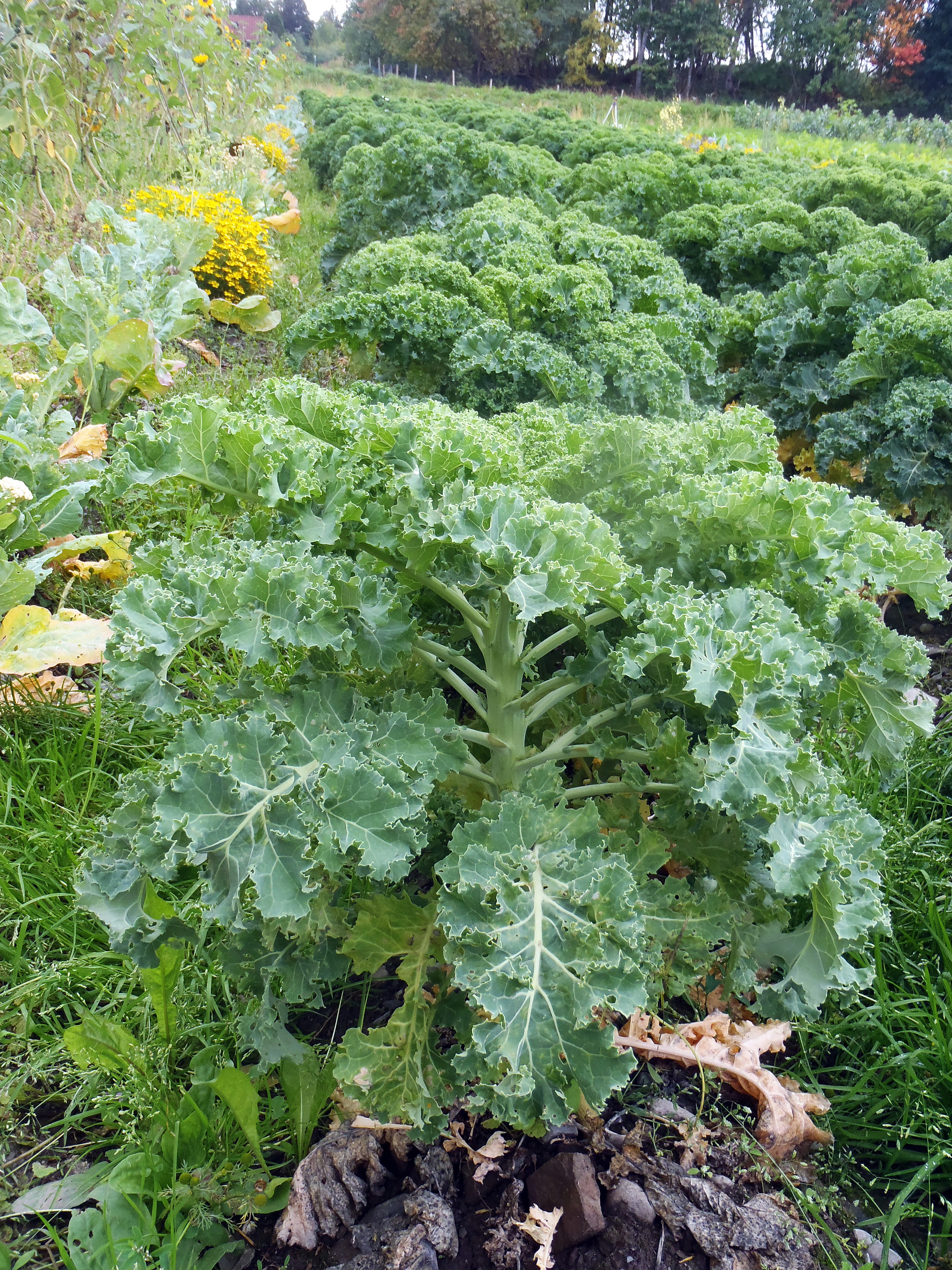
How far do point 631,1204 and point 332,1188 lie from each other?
639 mm

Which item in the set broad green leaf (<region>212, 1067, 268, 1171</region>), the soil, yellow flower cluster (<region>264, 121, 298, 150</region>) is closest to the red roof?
yellow flower cluster (<region>264, 121, 298, 150</region>)

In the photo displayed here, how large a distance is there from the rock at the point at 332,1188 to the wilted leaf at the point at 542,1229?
0.33 meters

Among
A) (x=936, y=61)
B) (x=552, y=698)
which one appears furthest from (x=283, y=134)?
(x=936, y=61)

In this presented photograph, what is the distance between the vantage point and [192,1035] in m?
2.11

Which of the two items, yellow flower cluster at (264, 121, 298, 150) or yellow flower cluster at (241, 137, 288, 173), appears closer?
yellow flower cluster at (241, 137, 288, 173)

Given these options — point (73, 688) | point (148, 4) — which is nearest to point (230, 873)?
point (73, 688)

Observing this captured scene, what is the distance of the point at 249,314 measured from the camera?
6.08 meters

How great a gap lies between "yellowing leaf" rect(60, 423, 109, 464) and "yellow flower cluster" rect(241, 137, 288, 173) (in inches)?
352

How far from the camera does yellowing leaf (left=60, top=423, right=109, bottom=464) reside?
3.84 metres

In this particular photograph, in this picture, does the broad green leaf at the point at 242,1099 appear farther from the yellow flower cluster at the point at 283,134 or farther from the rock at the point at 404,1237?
the yellow flower cluster at the point at 283,134

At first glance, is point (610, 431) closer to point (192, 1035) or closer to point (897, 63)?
point (192, 1035)

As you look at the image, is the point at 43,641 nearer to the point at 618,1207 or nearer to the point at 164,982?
the point at 164,982

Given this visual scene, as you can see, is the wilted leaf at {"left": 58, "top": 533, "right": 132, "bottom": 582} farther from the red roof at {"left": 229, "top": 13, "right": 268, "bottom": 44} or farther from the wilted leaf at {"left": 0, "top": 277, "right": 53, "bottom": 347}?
the red roof at {"left": 229, "top": 13, "right": 268, "bottom": 44}

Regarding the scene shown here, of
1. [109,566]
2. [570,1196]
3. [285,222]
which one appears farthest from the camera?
[285,222]
